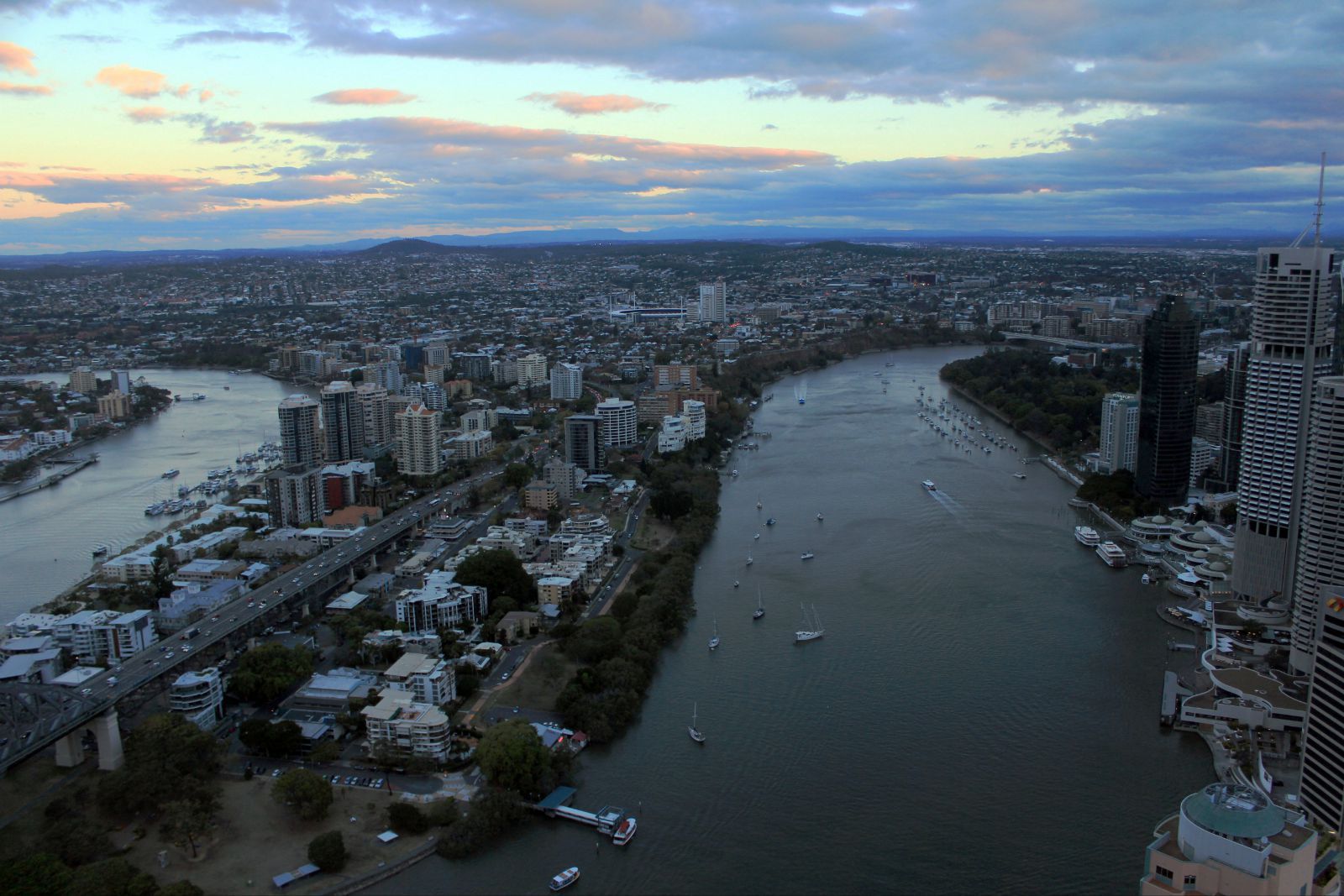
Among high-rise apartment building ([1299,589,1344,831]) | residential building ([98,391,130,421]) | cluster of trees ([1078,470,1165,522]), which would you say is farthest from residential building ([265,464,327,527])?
high-rise apartment building ([1299,589,1344,831])

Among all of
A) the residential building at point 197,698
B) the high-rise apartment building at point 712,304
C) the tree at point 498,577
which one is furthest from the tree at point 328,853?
the high-rise apartment building at point 712,304

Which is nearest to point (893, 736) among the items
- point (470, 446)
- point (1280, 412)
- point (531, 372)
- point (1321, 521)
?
point (1321, 521)

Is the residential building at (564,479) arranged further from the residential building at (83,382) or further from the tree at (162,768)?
the residential building at (83,382)

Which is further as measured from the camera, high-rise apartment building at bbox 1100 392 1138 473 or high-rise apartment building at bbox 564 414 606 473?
high-rise apartment building at bbox 564 414 606 473

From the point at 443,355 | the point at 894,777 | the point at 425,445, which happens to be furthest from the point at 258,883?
the point at 443,355

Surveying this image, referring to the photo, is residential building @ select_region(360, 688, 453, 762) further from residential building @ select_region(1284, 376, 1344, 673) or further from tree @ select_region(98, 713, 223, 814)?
Answer: residential building @ select_region(1284, 376, 1344, 673)
